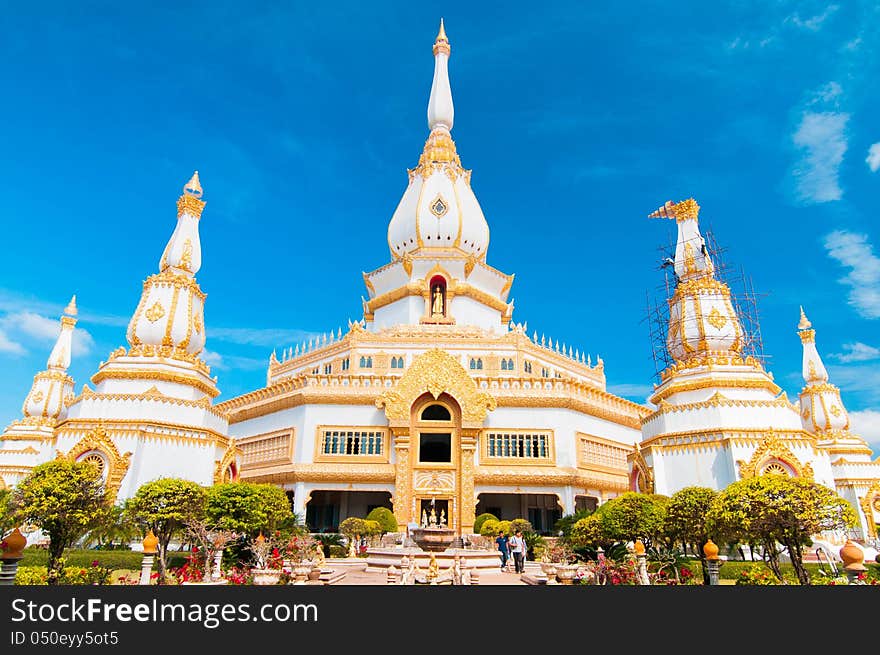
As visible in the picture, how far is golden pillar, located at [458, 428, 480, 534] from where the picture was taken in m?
29.0

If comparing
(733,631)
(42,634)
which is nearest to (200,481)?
(42,634)

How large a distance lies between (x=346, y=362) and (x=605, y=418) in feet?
52.9

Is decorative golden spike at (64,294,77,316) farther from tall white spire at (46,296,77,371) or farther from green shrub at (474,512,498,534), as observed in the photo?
green shrub at (474,512,498,534)

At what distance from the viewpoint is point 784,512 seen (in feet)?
47.8

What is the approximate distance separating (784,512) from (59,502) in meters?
19.3

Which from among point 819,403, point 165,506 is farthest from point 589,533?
point 819,403

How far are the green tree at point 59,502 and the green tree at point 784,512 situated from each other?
17929mm

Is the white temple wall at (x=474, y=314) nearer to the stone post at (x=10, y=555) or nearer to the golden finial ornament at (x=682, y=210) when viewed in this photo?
the golden finial ornament at (x=682, y=210)

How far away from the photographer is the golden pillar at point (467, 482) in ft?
95.1

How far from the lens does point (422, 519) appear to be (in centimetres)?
2967

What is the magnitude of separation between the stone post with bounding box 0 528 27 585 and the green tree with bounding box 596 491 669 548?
645 inches

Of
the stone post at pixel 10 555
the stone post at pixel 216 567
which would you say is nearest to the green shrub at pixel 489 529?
the stone post at pixel 216 567

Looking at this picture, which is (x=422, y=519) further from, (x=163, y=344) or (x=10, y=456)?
(x=10, y=456)

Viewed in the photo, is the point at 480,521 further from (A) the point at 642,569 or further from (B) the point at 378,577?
(A) the point at 642,569
